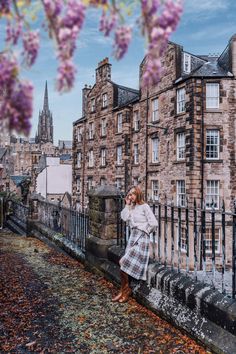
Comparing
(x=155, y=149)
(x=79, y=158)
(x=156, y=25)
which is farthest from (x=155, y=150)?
(x=156, y=25)

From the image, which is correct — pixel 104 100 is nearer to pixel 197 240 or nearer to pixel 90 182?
pixel 90 182

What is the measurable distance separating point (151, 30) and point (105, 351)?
348 centimetres

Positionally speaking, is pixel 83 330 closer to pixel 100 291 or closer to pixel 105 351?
pixel 105 351

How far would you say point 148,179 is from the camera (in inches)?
1045

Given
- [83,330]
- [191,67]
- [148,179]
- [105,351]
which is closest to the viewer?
[105,351]

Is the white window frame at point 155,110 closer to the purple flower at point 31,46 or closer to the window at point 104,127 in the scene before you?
the window at point 104,127

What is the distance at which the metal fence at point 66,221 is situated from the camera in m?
8.34

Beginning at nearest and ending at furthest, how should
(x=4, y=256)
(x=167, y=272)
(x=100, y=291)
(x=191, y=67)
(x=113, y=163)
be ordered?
(x=167, y=272) → (x=100, y=291) → (x=4, y=256) → (x=191, y=67) → (x=113, y=163)

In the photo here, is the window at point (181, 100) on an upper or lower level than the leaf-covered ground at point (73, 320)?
upper

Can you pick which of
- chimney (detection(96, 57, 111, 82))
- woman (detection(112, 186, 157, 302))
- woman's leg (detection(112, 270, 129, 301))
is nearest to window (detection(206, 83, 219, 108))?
chimney (detection(96, 57, 111, 82))

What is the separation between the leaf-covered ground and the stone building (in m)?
16.3

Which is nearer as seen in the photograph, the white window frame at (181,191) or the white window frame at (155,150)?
the white window frame at (181,191)

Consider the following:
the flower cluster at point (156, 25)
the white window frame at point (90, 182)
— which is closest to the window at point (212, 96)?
the white window frame at point (90, 182)

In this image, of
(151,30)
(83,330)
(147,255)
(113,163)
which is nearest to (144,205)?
(147,255)
